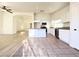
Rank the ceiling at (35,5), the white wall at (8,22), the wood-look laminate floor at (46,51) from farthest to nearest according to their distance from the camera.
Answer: the white wall at (8,22) → the ceiling at (35,5) → the wood-look laminate floor at (46,51)

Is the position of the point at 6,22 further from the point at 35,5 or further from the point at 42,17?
the point at 35,5

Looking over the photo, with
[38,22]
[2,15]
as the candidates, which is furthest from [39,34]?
[2,15]

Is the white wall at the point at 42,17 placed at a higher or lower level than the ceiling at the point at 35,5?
lower

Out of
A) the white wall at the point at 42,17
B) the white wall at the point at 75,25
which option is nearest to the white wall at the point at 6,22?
the white wall at the point at 42,17

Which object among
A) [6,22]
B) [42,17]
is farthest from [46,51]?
[42,17]

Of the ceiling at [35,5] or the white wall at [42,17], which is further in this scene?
the white wall at [42,17]

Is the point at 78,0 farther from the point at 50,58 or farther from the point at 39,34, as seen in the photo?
the point at 39,34

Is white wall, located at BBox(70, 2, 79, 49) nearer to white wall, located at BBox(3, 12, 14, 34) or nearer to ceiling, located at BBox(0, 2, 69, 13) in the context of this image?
ceiling, located at BBox(0, 2, 69, 13)

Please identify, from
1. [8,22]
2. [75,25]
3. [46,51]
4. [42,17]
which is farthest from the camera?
[42,17]

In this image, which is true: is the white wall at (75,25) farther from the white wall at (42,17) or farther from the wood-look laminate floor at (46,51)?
the white wall at (42,17)

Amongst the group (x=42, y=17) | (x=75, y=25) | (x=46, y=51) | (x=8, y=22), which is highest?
(x=42, y=17)

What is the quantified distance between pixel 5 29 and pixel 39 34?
487cm

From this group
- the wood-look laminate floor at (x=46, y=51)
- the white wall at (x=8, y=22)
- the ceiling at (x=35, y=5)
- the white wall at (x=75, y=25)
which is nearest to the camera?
the wood-look laminate floor at (x=46, y=51)

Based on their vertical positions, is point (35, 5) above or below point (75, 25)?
above
